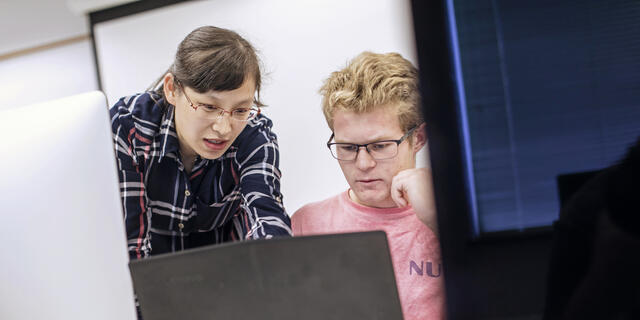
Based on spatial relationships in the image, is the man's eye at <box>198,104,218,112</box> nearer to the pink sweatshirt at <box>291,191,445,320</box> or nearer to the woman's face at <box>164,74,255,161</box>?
the woman's face at <box>164,74,255,161</box>

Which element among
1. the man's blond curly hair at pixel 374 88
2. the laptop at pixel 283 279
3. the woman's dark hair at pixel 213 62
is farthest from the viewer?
the woman's dark hair at pixel 213 62

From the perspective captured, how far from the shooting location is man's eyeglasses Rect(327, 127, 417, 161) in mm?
1629

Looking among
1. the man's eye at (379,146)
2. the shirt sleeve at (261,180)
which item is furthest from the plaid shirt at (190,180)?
the man's eye at (379,146)

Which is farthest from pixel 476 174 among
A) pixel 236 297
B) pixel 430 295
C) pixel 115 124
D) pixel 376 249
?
pixel 115 124

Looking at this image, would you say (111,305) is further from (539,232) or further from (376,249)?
(539,232)

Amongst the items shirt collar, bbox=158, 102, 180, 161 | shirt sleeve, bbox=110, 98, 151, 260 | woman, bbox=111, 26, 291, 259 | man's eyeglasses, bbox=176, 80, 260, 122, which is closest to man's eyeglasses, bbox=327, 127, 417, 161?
woman, bbox=111, 26, 291, 259

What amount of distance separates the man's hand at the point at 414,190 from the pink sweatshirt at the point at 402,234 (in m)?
0.06

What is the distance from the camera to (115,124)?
1724 millimetres

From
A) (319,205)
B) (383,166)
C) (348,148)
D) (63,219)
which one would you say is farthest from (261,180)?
(63,219)

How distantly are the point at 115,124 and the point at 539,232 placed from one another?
1576 mm

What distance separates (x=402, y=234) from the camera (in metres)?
1.63

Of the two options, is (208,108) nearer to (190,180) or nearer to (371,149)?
(190,180)

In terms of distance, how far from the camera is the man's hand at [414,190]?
150cm

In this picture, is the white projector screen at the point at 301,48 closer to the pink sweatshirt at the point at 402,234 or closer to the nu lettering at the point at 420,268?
the pink sweatshirt at the point at 402,234
